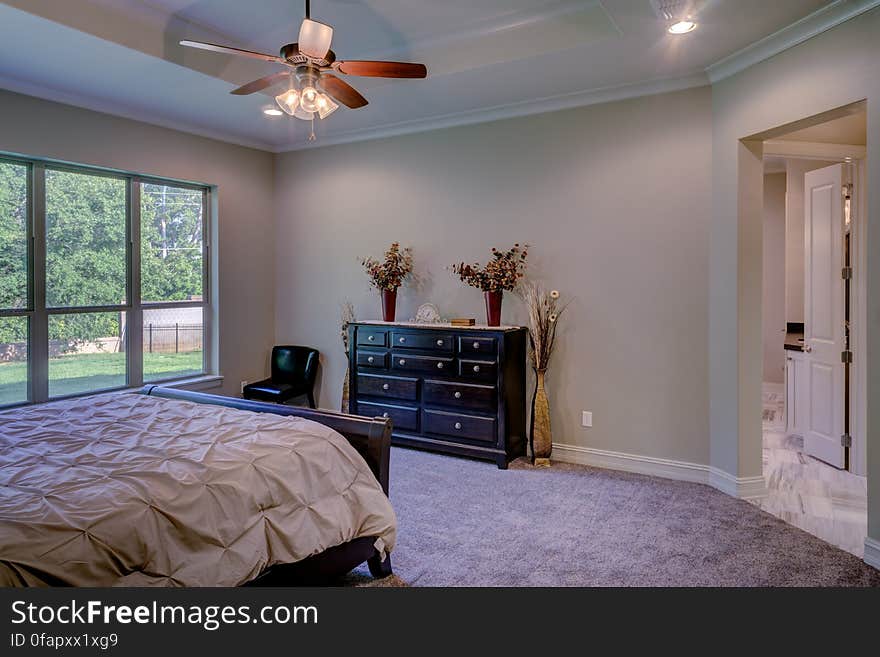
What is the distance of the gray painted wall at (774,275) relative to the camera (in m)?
7.45

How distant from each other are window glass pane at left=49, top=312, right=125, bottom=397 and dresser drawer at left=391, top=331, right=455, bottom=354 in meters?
2.23

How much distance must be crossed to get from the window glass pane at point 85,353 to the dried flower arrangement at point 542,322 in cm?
328

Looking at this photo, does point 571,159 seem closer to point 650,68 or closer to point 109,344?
point 650,68

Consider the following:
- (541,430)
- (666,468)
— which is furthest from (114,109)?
(666,468)

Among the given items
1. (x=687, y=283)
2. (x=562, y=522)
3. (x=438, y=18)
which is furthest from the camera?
(x=687, y=283)

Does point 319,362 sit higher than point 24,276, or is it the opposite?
point 24,276

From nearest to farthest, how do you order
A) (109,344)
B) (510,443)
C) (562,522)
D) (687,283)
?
(562,522) < (687,283) < (510,443) < (109,344)

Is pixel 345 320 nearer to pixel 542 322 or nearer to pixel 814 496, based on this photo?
pixel 542 322

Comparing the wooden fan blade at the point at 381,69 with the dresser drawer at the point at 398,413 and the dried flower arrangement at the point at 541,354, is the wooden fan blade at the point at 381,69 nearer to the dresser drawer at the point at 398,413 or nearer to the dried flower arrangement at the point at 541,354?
the dried flower arrangement at the point at 541,354

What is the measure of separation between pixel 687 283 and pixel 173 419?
10.6 feet

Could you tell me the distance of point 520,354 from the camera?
14.9ft

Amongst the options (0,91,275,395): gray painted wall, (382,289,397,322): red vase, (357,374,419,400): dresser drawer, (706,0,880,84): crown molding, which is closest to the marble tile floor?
(357,374,419,400): dresser drawer

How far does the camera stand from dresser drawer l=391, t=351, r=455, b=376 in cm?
449
